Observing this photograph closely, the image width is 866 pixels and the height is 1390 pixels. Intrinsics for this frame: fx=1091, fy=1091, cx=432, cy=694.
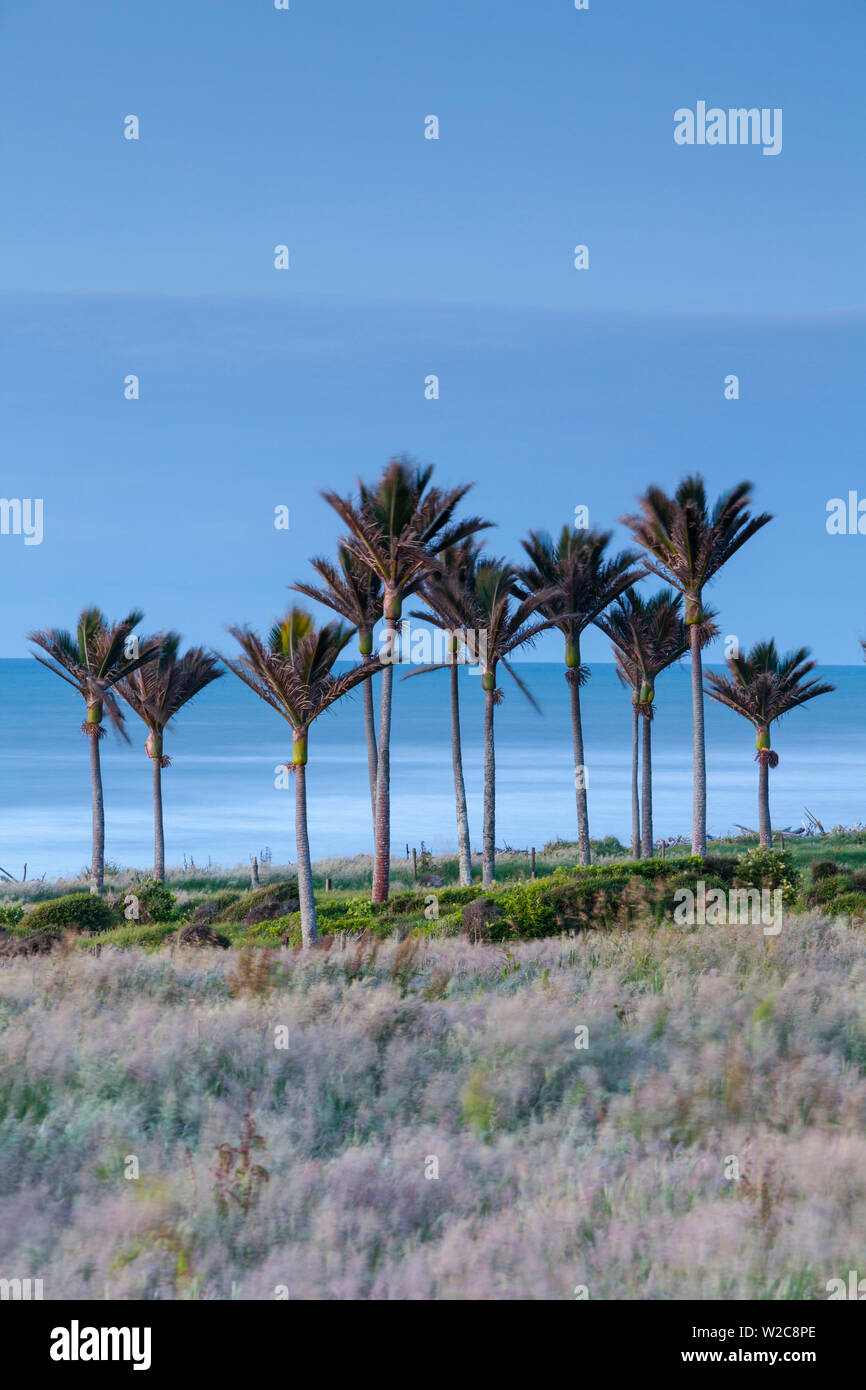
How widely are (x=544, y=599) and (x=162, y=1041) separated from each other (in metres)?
22.5

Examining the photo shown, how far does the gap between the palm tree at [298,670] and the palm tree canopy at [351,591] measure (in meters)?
5.78

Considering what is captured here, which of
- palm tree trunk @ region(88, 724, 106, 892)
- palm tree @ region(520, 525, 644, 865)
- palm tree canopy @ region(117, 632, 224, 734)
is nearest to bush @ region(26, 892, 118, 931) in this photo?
palm tree trunk @ region(88, 724, 106, 892)

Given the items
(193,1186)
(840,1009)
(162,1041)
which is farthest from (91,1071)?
(840,1009)

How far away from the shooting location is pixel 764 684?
3562 centimetres

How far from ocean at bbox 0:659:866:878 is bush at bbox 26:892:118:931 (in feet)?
59.1

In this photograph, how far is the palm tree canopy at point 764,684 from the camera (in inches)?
1405

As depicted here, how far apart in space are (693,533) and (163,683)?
1751 cm

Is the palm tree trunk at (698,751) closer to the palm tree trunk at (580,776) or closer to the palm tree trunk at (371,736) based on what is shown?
the palm tree trunk at (580,776)

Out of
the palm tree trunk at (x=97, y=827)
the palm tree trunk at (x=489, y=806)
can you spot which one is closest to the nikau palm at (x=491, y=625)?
the palm tree trunk at (x=489, y=806)

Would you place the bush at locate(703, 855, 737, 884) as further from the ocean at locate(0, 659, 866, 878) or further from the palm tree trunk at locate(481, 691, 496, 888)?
the ocean at locate(0, 659, 866, 878)

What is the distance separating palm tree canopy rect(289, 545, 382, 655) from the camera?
27641mm

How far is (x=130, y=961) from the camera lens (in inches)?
461

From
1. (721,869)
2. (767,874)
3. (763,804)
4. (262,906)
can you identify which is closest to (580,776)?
(721,869)
